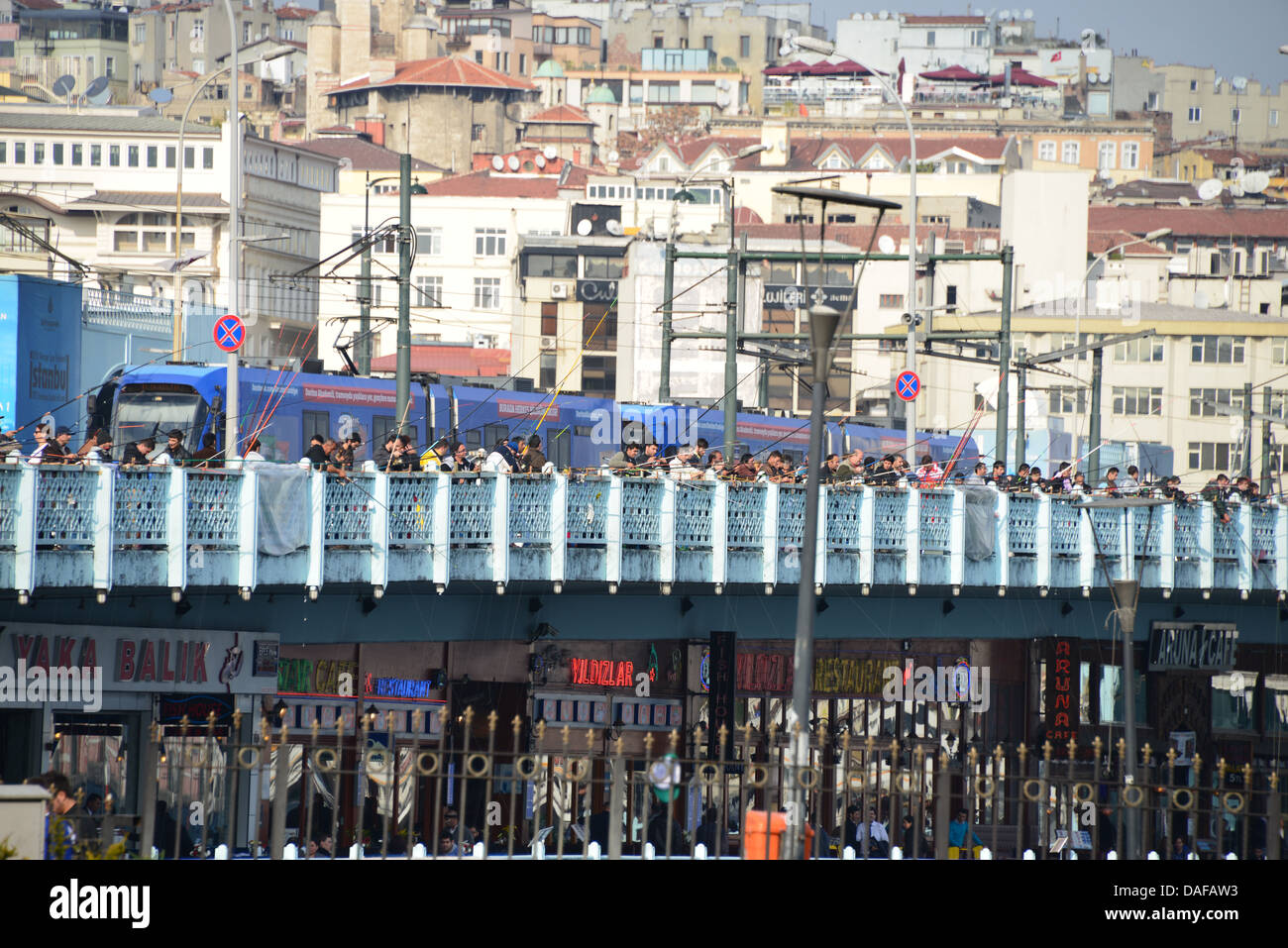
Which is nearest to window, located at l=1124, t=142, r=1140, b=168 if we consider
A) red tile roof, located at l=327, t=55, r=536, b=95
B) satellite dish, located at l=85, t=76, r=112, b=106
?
red tile roof, located at l=327, t=55, r=536, b=95

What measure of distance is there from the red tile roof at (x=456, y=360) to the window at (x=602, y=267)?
19.4 feet

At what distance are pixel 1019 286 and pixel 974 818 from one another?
64772 mm

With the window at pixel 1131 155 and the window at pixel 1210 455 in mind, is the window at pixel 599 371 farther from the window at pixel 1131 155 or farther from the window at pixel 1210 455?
the window at pixel 1131 155

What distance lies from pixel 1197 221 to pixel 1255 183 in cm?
1796

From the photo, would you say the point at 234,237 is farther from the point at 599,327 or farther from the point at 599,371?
the point at 599,371

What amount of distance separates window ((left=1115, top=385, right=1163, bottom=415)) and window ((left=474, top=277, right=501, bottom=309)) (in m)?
33.5

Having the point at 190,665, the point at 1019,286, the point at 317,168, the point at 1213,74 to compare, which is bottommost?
the point at 190,665

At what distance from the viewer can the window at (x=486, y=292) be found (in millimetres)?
105688

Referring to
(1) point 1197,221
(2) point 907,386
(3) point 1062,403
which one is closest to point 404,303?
(2) point 907,386

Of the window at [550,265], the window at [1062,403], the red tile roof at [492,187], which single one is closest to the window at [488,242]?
the red tile roof at [492,187]

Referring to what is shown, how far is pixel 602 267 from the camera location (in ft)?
319

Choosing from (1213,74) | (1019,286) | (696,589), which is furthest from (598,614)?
(1213,74)

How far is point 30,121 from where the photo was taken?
329ft
